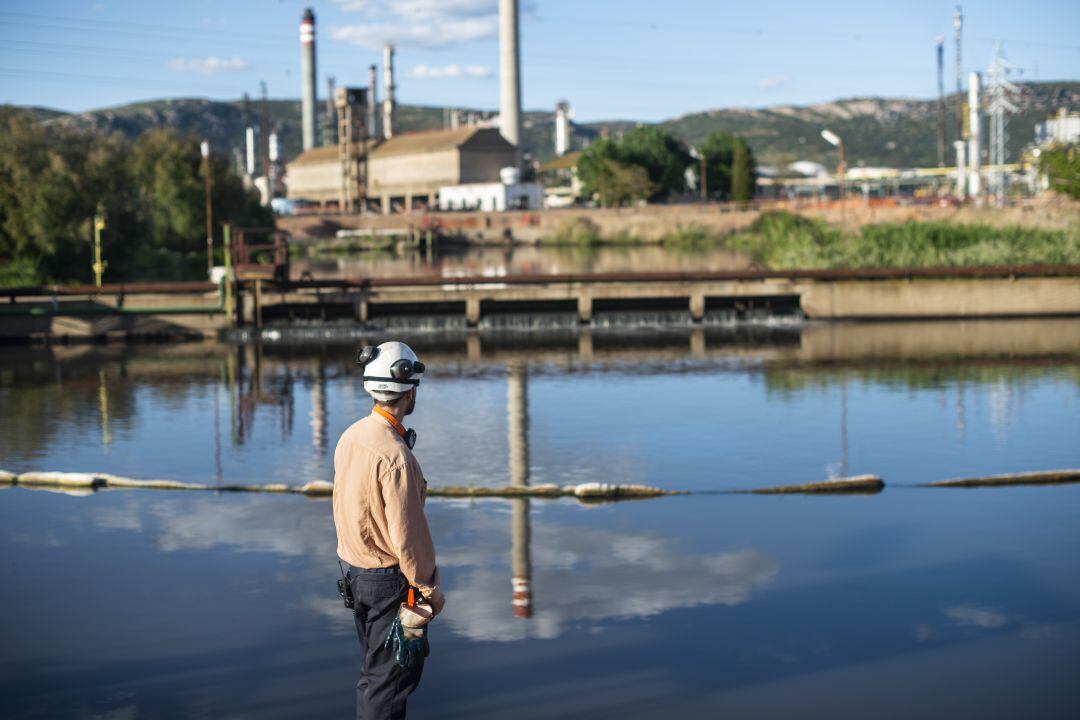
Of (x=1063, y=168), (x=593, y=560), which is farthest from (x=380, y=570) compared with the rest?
(x=1063, y=168)

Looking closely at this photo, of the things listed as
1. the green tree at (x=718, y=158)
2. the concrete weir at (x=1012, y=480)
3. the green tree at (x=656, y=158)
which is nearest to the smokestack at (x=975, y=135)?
the green tree at (x=718, y=158)

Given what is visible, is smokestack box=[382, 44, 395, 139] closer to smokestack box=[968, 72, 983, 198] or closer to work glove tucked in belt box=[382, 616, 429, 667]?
smokestack box=[968, 72, 983, 198]

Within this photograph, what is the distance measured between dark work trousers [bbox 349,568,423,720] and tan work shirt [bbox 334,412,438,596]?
0.07 metres

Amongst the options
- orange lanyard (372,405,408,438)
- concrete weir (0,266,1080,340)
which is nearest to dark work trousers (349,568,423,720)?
orange lanyard (372,405,408,438)

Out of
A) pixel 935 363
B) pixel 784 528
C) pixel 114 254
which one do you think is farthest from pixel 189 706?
pixel 114 254

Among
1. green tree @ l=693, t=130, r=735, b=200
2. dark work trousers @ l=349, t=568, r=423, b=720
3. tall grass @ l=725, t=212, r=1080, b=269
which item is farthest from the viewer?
green tree @ l=693, t=130, r=735, b=200

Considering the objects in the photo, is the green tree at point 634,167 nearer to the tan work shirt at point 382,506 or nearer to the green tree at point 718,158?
the green tree at point 718,158

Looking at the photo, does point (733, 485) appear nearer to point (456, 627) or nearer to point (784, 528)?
point (784, 528)

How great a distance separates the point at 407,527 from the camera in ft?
18.0

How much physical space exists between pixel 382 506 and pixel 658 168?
13308 cm

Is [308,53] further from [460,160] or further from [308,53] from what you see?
[460,160]

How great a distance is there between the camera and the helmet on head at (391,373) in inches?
225

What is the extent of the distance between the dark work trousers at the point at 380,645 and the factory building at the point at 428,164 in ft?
425

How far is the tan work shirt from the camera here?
18.0 ft
